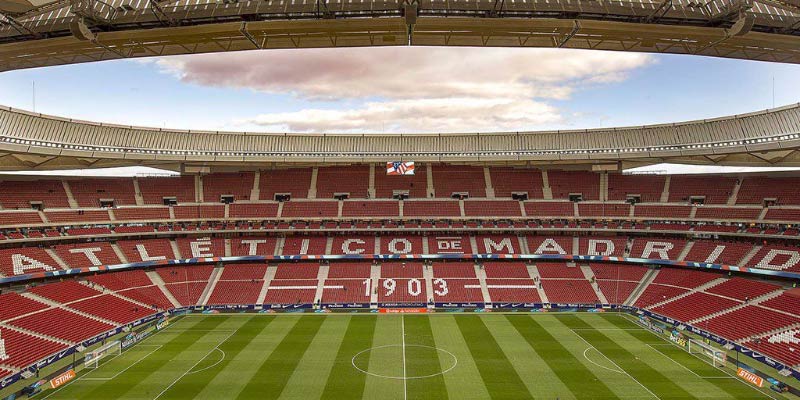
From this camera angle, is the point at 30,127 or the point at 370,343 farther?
the point at 30,127

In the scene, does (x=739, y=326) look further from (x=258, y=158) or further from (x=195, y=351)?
(x=258, y=158)

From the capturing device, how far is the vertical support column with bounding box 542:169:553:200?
55.1 metres

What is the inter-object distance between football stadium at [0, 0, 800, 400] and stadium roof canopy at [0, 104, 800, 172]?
0.77ft

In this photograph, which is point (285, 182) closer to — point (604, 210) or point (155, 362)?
point (155, 362)

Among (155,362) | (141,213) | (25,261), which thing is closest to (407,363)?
(155,362)

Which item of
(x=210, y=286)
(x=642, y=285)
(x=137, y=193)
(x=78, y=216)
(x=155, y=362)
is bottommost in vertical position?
(x=155, y=362)

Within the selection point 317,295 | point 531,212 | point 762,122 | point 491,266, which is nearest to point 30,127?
point 317,295

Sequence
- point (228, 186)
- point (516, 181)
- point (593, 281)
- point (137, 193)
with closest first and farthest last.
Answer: point (593, 281) < point (137, 193) < point (228, 186) < point (516, 181)

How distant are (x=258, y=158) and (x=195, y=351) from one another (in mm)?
23576

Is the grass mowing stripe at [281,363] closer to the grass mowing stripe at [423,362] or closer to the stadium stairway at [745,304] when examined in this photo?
the grass mowing stripe at [423,362]

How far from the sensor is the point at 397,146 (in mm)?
56281

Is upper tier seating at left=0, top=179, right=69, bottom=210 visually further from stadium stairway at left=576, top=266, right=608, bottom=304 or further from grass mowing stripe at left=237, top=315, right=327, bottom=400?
stadium stairway at left=576, top=266, right=608, bottom=304

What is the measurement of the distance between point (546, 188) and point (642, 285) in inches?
601

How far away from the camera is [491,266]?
48.7 metres
